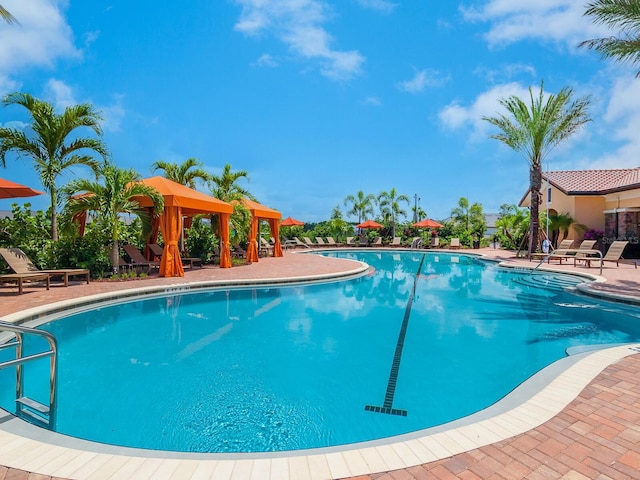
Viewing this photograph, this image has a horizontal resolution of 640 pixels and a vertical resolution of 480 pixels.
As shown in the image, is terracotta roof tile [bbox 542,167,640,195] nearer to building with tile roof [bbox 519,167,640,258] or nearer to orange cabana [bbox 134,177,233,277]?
building with tile roof [bbox 519,167,640,258]

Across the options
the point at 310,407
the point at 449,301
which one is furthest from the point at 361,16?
the point at 310,407

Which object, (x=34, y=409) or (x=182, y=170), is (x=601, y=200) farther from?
(x=34, y=409)

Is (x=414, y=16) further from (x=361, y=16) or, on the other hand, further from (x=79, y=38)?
(x=79, y=38)

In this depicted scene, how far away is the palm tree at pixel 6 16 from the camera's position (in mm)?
7711

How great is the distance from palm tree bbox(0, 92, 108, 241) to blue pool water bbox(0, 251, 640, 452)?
5.81 metres

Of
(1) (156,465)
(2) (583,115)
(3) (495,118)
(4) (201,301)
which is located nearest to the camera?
(1) (156,465)

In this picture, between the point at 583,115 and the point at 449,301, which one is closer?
the point at 449,301

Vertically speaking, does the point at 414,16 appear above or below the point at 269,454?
above

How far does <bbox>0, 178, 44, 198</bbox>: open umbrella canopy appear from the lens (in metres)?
9.30

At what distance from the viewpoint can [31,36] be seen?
11969mm

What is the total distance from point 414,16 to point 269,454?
625 inches

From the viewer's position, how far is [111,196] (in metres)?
11.2

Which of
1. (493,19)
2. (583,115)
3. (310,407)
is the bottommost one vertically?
(310,407)

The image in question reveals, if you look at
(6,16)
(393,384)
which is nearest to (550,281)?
(393,384)
